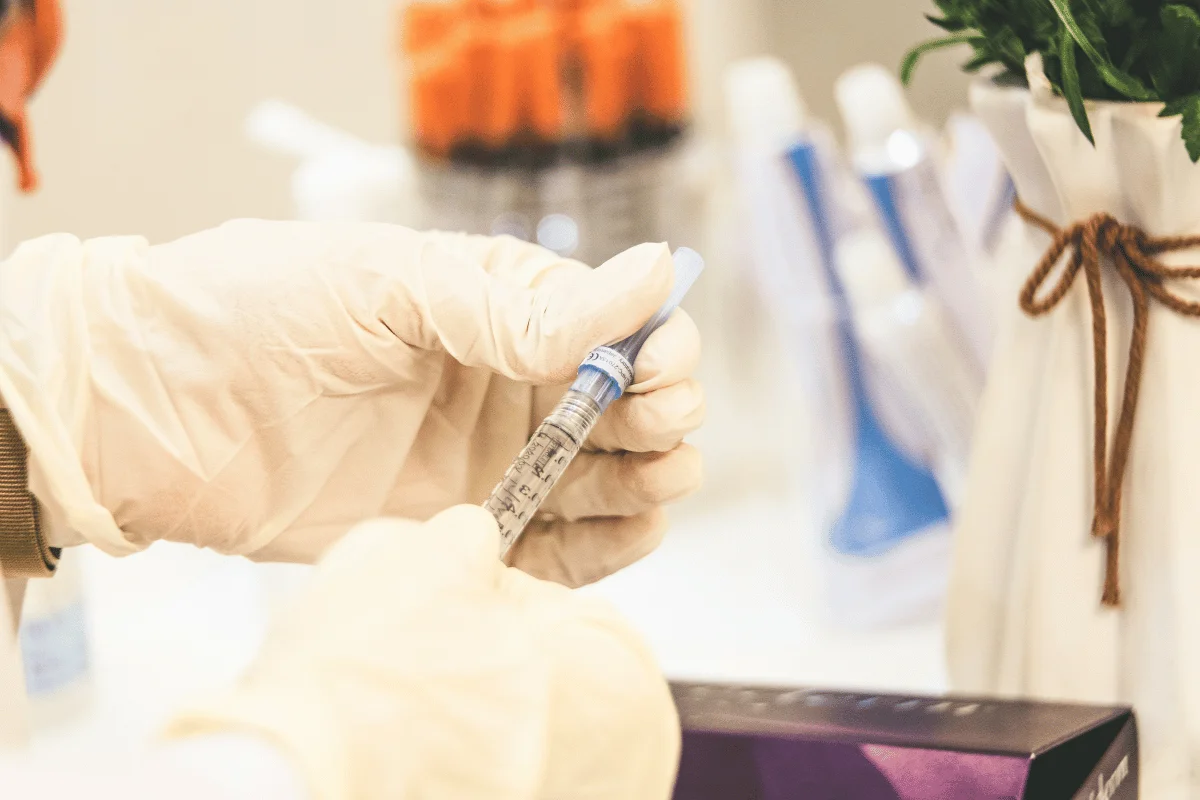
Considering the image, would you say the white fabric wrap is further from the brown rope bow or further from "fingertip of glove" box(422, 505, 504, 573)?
Answer: "fingertip of glove" box(422, 505, 504, 573)

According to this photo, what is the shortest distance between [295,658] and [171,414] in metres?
0.21

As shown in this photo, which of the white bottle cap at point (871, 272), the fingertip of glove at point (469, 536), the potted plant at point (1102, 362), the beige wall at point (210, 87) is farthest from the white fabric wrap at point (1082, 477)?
the beige wall at point (210, 87)

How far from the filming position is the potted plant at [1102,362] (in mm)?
454

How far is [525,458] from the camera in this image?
1.46ft

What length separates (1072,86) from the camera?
0.44 metres

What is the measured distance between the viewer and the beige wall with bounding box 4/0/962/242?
0.88 meters

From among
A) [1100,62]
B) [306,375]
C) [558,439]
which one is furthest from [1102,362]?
[306,375]

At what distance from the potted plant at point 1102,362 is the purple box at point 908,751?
5 cm

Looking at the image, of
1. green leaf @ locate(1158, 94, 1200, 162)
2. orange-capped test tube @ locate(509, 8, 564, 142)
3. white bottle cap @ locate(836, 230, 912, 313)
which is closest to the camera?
green leaf @ locate(1158, 94, 1200, 162)

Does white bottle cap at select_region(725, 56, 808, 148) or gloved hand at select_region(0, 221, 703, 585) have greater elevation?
white bottle cap at select_region(725, 56, 808, 148)

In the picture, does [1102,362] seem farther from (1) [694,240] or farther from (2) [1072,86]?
(1) [694,240]

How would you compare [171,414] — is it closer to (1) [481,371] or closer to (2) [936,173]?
(1) [481,371]

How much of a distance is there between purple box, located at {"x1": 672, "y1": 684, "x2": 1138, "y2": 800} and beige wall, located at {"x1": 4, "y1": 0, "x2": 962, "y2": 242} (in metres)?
0.53

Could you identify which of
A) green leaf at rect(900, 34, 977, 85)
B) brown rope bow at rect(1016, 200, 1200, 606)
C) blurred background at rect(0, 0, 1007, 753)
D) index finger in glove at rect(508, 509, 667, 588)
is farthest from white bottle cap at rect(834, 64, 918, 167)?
index finger in glove at rect(508, 509, 667, 588)
